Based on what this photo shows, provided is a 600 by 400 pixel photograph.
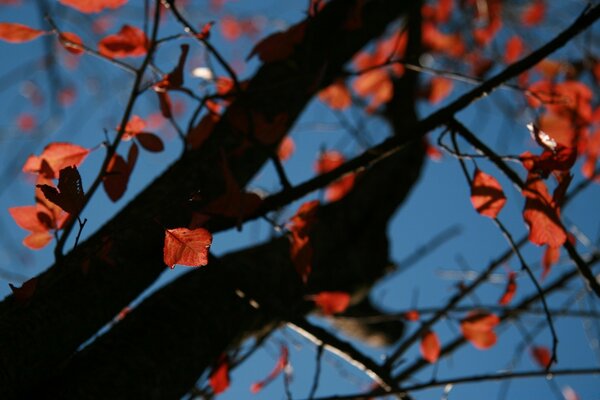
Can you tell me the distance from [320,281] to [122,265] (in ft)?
2.49

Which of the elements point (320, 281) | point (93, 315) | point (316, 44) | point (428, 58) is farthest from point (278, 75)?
point (428, 58)

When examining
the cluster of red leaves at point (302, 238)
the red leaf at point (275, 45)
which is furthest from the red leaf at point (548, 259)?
the red leaf at point (275, 45)

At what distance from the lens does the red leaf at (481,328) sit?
133 centimetres

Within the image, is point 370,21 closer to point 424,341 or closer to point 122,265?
point 424,341

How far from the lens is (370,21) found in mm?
1579

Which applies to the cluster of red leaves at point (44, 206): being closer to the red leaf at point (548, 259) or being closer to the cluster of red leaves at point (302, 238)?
the cluster of red leaves at point (302, 238)

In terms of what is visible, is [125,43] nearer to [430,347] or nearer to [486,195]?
[486,195]

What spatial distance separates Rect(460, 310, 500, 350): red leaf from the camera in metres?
1.33

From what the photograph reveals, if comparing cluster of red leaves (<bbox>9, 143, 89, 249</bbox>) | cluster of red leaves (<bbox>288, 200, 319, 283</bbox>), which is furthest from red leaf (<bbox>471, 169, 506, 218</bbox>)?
cluster of red leaves (<bbox>9, 143, 89, 249</bbox>)

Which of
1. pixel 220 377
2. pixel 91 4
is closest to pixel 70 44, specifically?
pixel 91 4

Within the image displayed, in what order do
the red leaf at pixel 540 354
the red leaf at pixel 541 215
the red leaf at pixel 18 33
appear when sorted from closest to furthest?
the red leaf at pixel 541 215
the red leaf at pixel 18 33
the red leaf at pixel 540 354

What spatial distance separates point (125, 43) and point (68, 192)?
1.81 feet

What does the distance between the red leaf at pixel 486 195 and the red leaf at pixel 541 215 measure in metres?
0.04

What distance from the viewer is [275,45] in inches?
41.4
